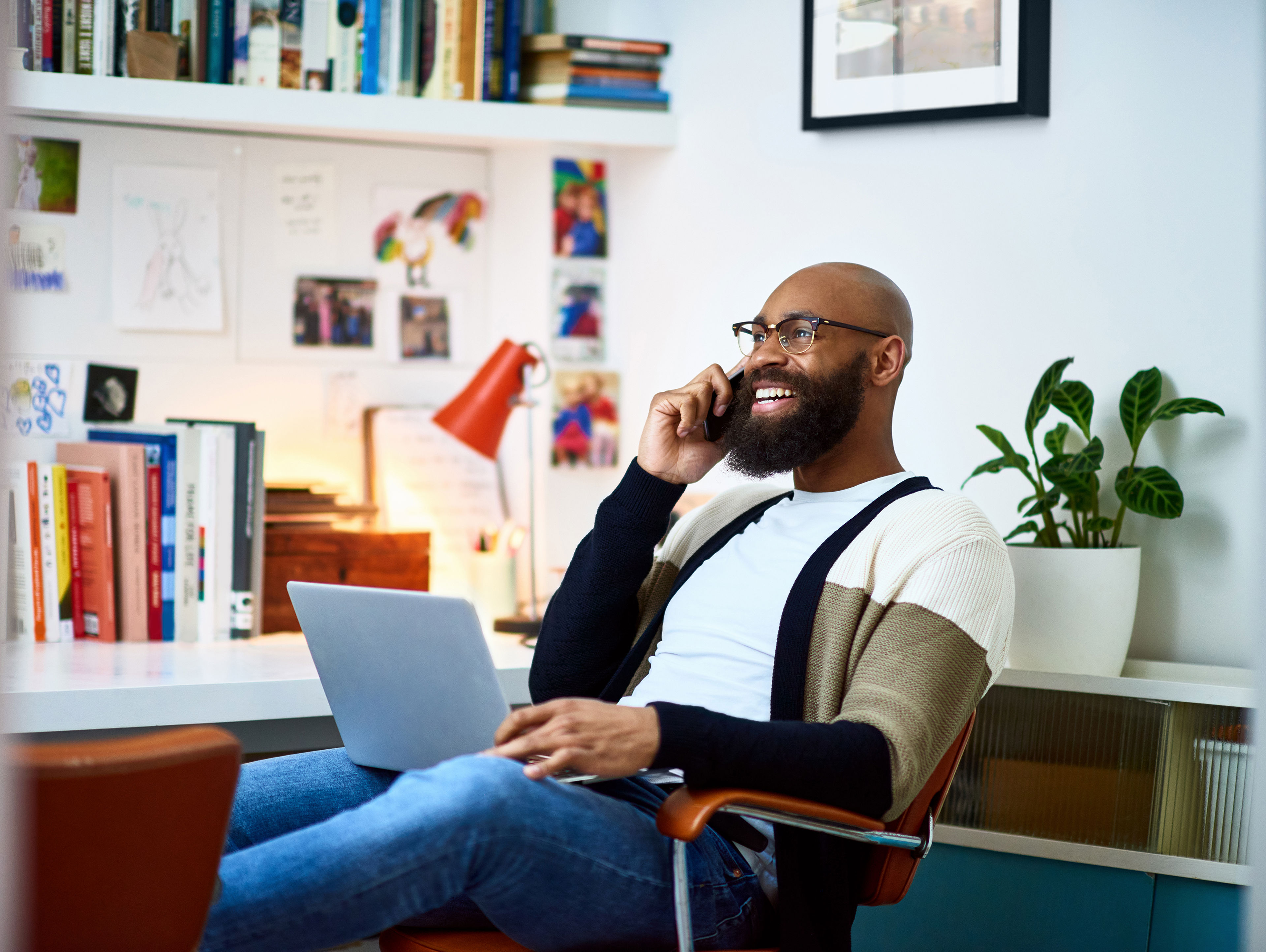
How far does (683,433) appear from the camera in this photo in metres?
1.91

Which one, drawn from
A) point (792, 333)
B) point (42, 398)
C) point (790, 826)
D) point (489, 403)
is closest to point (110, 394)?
point (42, 398)

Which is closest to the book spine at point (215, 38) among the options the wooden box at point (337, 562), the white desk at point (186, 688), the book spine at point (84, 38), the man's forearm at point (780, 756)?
the book spine at point (84, 38)

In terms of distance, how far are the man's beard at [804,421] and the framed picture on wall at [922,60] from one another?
2.26ft

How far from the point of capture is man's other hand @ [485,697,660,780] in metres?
1.36

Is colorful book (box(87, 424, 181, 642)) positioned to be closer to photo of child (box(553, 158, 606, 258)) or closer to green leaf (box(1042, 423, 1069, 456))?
photo of child (box(553, 158, 606, 258))

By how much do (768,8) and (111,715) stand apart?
1.85 m

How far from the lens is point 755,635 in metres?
1.73

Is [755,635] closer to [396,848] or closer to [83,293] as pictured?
[396,848]

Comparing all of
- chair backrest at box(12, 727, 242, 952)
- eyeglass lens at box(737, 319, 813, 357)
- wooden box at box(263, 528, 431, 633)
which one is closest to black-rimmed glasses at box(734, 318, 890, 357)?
eyeglass lens at box(737, 319, 813, 357)

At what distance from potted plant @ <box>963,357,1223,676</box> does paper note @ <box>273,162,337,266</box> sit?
1.55 meters

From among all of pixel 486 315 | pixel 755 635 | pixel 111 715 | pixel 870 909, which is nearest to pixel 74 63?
pixel 486 315

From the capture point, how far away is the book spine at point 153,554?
7.74ft

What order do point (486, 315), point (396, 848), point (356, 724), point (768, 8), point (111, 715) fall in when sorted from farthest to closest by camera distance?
1. point (486, 315)
2. point (768, 8)
3. point (111, 715)
4. point (356, 724)
5. point (396, 848)

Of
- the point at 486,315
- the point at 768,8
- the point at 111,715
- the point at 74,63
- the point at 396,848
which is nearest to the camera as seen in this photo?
the point at 396,848
